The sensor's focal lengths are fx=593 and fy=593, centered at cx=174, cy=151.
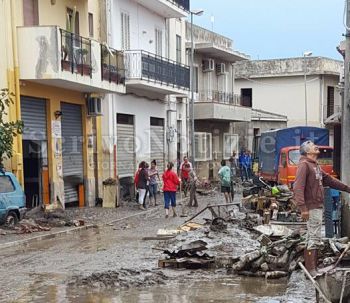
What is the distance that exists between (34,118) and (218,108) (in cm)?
1621

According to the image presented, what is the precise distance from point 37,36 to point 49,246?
23.0ft

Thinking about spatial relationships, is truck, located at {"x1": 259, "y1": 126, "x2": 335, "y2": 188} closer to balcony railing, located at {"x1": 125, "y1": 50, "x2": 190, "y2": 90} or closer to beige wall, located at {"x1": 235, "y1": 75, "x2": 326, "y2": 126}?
balcony railing, located at {"x1": 125, "y1": 50, "x2": 190, "y2": 90}

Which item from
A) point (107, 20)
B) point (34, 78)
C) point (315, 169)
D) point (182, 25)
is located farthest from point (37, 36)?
point (182, 25)

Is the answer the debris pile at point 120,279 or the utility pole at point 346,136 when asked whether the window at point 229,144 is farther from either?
the debris pile at point 120,279

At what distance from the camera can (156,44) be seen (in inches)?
1130

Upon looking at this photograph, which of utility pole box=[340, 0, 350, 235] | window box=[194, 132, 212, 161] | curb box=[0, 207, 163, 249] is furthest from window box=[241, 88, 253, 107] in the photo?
utility pole box=[340, 0, 350, 235]

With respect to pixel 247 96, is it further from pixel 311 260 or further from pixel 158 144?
pixel 311 260

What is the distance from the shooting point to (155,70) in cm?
2553

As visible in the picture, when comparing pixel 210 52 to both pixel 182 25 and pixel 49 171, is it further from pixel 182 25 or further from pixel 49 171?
pixel 49 171

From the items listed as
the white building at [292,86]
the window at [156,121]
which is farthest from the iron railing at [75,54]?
the white building at [292,86]

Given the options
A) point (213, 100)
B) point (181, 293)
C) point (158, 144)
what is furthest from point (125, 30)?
point (181, 293)

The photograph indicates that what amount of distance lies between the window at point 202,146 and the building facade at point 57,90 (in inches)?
449

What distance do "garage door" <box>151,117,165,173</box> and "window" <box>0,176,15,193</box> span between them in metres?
13.0

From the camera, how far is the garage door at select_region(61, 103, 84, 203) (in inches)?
835
